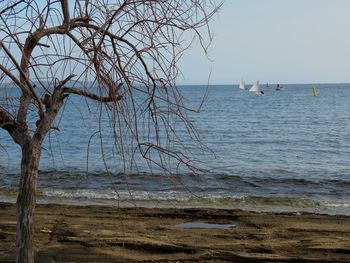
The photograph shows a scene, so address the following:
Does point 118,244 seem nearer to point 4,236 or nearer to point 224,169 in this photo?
point 4,236

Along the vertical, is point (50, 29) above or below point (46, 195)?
above

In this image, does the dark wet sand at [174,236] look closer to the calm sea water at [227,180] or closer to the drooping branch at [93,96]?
the calm sea water at [227,180]

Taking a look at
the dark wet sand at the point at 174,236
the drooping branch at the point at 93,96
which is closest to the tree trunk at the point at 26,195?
the drooping branch at the point at 93,96

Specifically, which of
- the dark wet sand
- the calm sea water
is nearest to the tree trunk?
the calm sea water

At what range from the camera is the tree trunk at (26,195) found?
434 cm

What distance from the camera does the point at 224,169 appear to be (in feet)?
63.6

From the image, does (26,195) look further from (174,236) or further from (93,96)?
(174,236)

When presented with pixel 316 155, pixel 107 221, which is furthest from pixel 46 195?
pixel 316 155

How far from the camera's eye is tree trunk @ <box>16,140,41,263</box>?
171 inches

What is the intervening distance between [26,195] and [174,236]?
165 inches

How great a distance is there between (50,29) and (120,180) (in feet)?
41.3

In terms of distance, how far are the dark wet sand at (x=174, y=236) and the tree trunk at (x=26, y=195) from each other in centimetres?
226

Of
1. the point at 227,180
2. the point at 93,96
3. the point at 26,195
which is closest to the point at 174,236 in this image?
the point at 26,195

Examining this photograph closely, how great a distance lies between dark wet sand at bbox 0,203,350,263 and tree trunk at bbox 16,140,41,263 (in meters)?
2.26
